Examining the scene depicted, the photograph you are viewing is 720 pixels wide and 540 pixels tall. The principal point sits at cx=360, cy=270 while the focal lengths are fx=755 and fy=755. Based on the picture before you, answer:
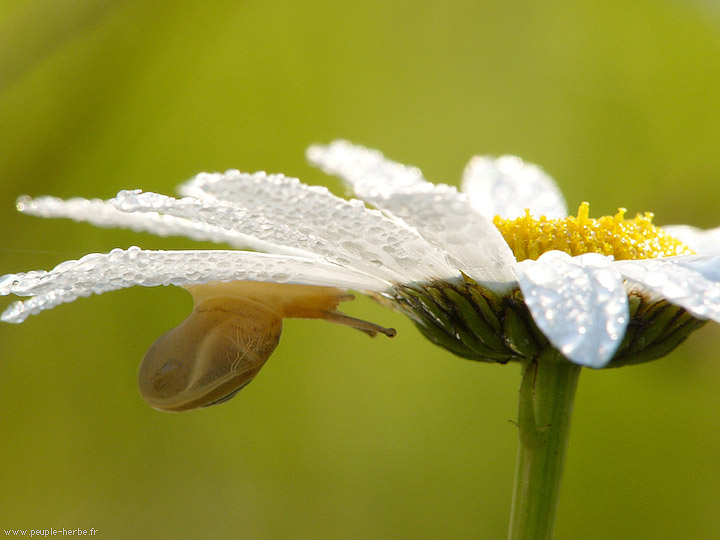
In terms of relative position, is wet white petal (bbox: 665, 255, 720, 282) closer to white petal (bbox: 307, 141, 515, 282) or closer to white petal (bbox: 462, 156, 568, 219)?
white petal (bbox: 307, 141, 515, 282)

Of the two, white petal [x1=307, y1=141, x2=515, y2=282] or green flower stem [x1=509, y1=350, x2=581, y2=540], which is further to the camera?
green flower stem [x1=509, y1=350, x2=581, y2=540]

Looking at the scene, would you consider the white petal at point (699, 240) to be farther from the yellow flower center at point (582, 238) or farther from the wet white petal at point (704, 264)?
the wet white petal at point (704, 264)

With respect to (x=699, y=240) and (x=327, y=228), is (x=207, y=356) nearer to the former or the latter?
(x=327, y=228)

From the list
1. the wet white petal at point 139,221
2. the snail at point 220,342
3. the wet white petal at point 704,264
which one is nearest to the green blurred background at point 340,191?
the wet white petal at point 139,221

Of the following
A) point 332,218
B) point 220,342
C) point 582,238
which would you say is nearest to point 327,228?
point 332,218

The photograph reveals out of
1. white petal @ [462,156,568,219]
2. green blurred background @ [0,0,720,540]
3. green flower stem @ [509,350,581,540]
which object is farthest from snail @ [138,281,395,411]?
green blurred background @ [0,0,720,540]

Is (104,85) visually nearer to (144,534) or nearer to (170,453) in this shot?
(170,453)
